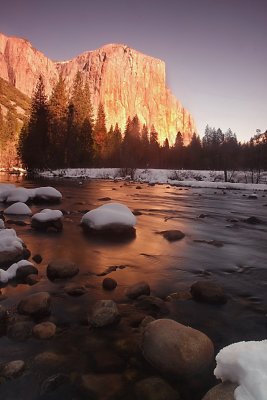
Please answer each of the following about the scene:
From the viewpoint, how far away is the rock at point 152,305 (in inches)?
185

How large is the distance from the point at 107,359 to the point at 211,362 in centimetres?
111

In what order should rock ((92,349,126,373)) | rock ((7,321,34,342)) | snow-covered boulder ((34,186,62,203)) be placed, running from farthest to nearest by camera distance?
snow-covered boulder ((34,186,62,203))
rock ((7,321,34,342))
rock ((92,349,126,373))

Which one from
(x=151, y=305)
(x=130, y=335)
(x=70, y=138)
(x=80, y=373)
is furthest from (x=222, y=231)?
(x=70, y=138)

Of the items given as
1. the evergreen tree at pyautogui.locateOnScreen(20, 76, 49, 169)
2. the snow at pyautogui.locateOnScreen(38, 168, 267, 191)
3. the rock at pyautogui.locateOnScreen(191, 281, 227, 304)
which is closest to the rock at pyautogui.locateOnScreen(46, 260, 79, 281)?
the rock at pyautogui.locateOnScreen(191, 281, 227, 304)

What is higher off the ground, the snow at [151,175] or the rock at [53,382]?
the snow at [151,175]

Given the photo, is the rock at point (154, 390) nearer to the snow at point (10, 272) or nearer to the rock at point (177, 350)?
the rock at point (177, 350)

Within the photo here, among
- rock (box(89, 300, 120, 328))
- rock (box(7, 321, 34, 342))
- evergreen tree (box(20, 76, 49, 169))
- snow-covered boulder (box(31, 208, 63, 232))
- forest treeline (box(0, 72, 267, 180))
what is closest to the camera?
rock (box(7, 321, 34, 342))

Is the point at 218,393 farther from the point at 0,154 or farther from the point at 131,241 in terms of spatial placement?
the point at 0,154

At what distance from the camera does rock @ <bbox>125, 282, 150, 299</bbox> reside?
521 cm

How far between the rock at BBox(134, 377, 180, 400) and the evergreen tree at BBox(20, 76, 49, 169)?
5193 centimetres

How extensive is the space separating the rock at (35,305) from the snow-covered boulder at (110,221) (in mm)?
5016

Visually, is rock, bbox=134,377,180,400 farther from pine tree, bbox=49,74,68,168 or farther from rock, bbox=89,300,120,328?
pine tree, bbox=49,74,68,168

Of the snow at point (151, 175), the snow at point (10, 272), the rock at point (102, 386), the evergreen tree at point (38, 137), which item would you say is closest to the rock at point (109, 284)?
the snow at point (10, 272)

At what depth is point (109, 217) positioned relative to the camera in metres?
9.79
